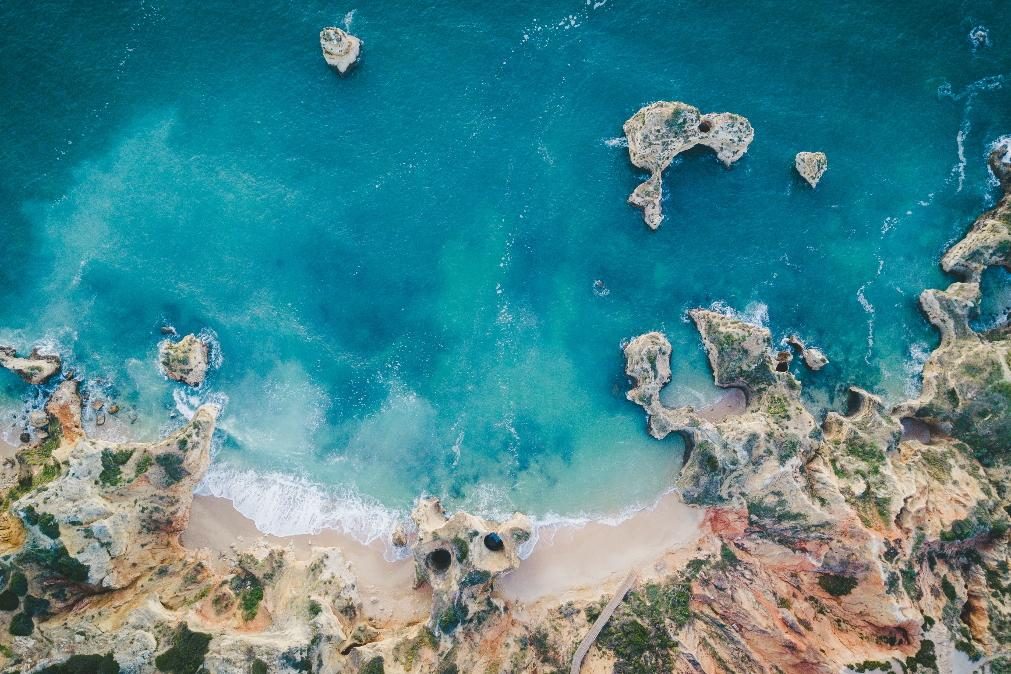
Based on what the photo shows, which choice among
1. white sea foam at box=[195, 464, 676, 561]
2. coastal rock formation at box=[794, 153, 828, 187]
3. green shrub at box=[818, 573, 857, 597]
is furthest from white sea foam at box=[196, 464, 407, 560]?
coastal rock formation at box=[794, 153, 828, 187]

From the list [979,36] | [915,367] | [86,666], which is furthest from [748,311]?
[86,666]

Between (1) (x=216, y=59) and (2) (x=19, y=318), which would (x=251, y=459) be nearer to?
(2) (x=19, y=318)

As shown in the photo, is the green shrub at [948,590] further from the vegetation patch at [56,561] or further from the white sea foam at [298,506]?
the vegetation patch at [56,561]

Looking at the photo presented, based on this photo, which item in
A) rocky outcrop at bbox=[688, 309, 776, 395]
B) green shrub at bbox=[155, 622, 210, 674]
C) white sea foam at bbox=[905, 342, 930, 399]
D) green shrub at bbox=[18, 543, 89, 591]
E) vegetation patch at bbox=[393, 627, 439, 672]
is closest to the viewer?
green shrub at bbox=[155, 622, 210, 674]

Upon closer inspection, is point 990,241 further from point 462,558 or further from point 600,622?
point 462,558

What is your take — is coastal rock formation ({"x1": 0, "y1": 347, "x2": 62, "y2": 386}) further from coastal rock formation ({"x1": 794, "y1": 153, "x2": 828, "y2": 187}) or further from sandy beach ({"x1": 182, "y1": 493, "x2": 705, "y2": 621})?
coastal rock formation ({"x1": 794, "y1": 153, "x2": 828, "y2": 187})
